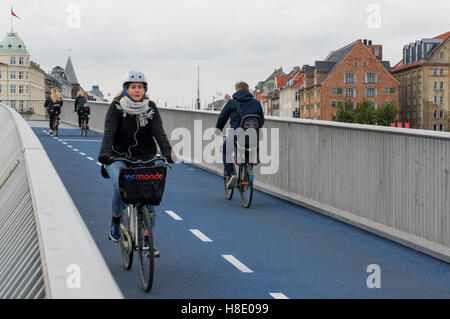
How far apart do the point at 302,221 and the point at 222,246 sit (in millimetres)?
2257

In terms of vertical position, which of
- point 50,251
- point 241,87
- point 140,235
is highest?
point 241,87

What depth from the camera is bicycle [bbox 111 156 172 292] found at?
616 cm

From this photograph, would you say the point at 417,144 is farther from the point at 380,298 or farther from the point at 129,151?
the point at 129,151

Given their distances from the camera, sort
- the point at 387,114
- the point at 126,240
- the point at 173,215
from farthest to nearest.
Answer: the point at 387,114
the point at 173,215
the point at 126,240

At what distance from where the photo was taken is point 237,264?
7559mm

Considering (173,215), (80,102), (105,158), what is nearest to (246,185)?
(173,215)

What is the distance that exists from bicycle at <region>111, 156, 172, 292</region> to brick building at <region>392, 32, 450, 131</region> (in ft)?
460

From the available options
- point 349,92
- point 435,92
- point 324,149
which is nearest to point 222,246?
point 324,149

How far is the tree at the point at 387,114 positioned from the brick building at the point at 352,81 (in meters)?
9.93

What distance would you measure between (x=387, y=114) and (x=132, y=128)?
11959 centimetres

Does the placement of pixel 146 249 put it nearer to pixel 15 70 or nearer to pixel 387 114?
pixel 387 114

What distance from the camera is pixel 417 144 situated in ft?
28.3

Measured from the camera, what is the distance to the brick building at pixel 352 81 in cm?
13438

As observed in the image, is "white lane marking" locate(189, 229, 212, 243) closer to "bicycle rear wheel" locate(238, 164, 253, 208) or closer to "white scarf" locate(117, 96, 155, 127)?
"bicycle rear wheel" locate(238, 164, 253, 208)
